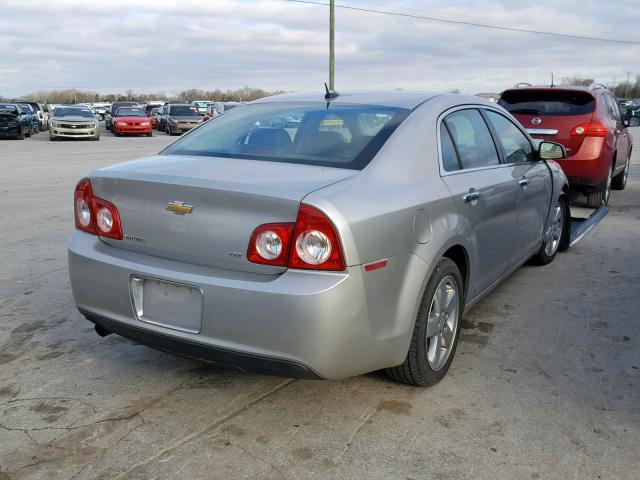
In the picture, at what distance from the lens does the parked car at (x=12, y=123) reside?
87.0 ft

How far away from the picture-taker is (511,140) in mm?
5074

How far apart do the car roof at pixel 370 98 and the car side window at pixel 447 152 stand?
235mm

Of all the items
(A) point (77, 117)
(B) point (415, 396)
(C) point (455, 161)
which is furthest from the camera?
(A) point (77, 117)

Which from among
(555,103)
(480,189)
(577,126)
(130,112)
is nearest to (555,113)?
(555,103)

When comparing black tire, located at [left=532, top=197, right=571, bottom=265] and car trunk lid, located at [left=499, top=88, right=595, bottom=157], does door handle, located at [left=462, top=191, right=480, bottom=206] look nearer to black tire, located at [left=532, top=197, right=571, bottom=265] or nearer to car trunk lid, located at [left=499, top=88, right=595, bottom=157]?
black tire, located at [left=532, top=197, right=571, bottom=265]

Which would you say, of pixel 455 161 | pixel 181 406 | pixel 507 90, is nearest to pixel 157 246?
pixel 181 406

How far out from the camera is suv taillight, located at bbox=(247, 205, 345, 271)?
2.81m

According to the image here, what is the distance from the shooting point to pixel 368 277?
2920mm

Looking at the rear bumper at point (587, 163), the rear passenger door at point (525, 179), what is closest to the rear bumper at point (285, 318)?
the rear passenger door at point (525, 179)

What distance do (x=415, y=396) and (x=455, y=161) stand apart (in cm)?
140

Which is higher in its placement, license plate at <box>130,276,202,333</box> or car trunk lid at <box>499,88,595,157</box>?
car trunk lid at <box>499,88,595,157</box>

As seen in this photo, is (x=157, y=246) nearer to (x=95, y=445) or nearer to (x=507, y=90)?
(x=95, y=445)

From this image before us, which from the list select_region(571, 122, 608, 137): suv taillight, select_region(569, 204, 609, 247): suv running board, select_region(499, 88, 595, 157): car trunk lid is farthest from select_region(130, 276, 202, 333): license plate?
select_region(571, 122, 608, 137): suv taillight

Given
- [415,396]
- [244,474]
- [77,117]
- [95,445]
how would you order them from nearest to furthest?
[244,474] → [95,445] → [415,396] → [77,117]
